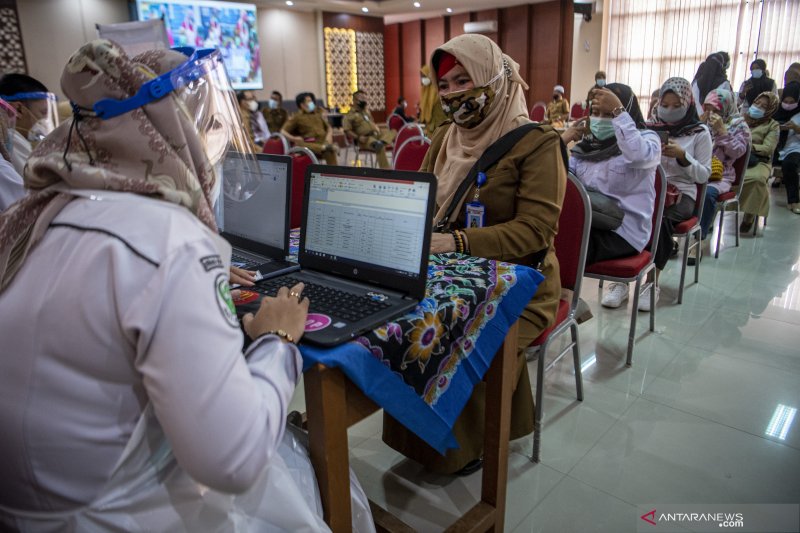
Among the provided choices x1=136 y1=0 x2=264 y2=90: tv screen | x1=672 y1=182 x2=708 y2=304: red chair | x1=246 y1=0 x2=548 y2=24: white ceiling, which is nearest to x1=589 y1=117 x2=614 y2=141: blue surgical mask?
x1=672 y1=182 x2=708 y2=304: red chair

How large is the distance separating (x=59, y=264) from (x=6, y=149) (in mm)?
2021

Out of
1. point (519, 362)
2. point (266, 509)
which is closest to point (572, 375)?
point (519, 362)

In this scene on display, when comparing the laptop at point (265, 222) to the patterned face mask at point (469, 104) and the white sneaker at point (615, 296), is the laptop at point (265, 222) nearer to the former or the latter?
the patterned face mask at point (469, 104)

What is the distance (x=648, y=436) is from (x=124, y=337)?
5.69ft

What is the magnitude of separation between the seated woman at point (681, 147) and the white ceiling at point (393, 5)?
334 inches

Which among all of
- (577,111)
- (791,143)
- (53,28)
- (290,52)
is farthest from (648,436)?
(290,52)

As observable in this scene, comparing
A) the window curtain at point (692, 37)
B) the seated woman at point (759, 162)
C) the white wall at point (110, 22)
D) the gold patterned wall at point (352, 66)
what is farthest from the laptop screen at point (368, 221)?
the gold patterned wall at point (352, 66)

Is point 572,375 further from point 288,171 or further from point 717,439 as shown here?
point 288,171

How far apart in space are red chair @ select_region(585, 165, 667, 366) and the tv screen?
797 centimetres

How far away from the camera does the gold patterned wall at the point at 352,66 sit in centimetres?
1191

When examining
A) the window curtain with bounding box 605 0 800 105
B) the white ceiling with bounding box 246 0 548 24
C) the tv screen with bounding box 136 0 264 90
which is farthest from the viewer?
the white ceiling with bounding box 246 0 548 24

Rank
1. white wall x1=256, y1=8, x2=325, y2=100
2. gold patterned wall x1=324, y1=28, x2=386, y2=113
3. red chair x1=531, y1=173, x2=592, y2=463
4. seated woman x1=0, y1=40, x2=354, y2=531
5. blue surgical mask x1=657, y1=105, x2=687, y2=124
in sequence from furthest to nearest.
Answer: gold patterned wall x1=324, y1=28, x2=386, y2=113 < white wall x1=256, y1=8, x2=325, y2=100 < blue surgical mask x1=657, y1=105, x2=687, y2=124 < red chair x1=531, y1=173, x2=592, y2=463 < seated woman x1=0, y1=40, x2=354, y2=531

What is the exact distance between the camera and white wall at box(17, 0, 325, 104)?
805 cm

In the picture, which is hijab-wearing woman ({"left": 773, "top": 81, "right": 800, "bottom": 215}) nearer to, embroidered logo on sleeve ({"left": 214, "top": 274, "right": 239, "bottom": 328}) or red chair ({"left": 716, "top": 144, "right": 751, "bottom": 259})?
red chair ({"left": 716, "top": 144, "right": 751, "bottom": 259})
